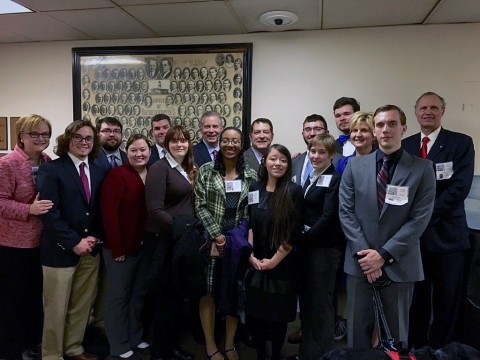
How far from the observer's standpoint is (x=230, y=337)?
2.36 m

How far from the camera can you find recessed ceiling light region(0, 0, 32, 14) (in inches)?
109

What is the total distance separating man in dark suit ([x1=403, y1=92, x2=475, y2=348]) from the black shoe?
1.73 meters

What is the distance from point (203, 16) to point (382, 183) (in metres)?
2.07

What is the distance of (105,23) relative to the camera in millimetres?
3195

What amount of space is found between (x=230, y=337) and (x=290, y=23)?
263 cm

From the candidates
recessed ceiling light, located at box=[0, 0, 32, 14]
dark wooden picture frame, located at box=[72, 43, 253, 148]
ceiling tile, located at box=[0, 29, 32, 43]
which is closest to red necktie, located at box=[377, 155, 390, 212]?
dark wooden picture frame, located at box=[72, 43, 253, 148]

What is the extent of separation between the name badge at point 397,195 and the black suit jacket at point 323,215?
310mm

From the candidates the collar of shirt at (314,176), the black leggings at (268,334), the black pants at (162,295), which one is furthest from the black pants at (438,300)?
the black pants at (162,295)

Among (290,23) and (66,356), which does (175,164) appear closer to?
(66,356)

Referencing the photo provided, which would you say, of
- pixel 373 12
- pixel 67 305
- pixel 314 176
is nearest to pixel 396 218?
pixel 314 176

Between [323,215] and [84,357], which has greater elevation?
[323,215]

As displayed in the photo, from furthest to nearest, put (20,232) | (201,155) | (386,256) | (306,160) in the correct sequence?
1. (201,155)
2. (306,160)
3. (20,232)
4. (386,256)

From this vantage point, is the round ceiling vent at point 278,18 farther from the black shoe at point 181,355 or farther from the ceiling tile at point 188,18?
the black shoe at point 181,355

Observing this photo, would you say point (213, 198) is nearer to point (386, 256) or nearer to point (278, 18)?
point (386, 256)
